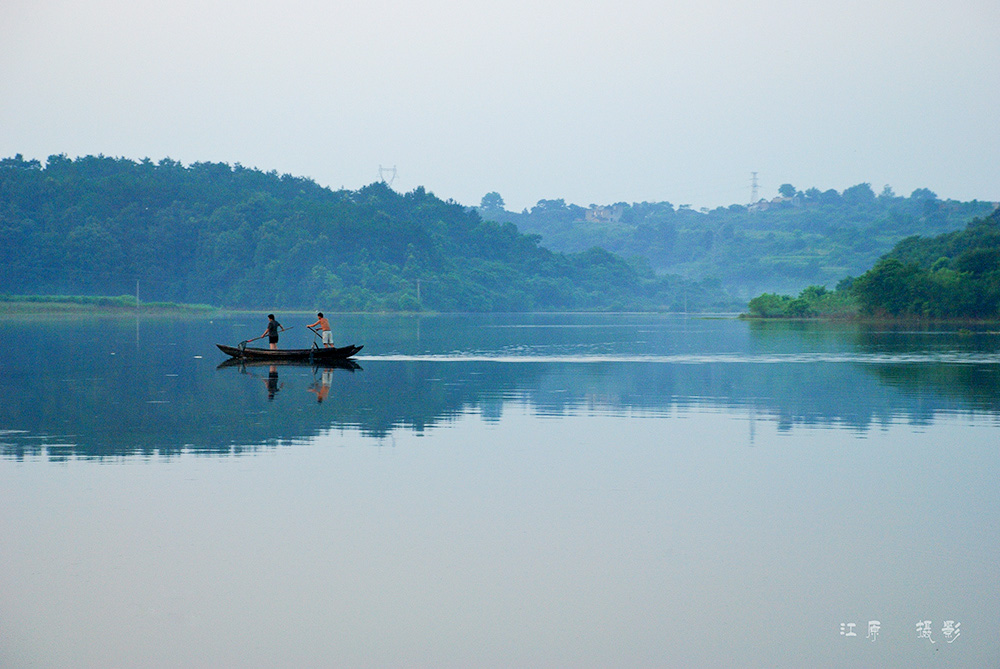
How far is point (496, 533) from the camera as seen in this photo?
11336 mm

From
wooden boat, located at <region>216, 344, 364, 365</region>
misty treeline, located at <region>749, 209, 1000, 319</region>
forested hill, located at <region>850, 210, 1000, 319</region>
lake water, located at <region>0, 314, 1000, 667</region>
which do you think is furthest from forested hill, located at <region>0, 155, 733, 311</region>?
lake water, located at <region>0, 314, 1000, 667</region>

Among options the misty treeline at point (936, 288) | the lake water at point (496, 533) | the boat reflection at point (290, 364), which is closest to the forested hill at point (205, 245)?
the misty treeline at point (936, 288)

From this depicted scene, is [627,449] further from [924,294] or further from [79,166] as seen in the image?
[79,166]

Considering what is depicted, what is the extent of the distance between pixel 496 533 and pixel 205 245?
15539 cm

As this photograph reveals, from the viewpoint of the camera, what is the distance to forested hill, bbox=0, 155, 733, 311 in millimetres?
146250

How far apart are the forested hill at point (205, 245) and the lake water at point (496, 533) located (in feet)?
430

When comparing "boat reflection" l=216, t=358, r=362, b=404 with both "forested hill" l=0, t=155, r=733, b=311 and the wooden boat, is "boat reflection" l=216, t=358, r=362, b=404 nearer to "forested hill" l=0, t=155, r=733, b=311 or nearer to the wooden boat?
the wooden boat

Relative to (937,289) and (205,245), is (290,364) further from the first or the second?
(205,245)

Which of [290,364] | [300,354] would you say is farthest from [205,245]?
[300,354]

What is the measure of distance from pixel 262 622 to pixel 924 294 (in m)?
89.1

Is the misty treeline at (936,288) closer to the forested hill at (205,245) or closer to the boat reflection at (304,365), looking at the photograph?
the boat reflection at (304,365)

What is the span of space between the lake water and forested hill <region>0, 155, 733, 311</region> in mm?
131063

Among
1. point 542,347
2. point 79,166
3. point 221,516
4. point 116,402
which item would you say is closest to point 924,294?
point 542,347

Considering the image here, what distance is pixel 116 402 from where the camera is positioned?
23.4 metres
